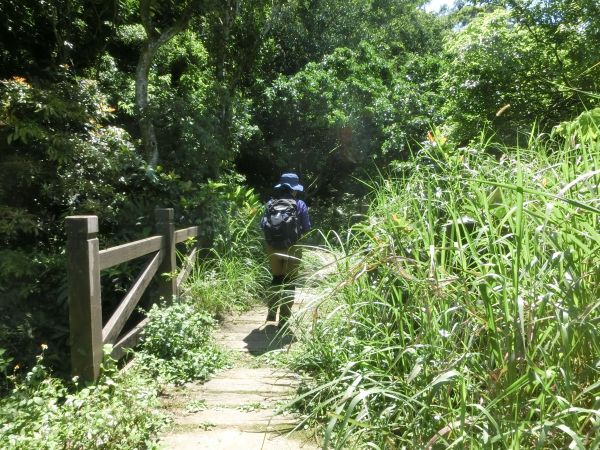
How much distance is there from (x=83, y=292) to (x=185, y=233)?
310 centimetres

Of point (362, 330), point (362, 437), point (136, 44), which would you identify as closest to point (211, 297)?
point (362, 330)

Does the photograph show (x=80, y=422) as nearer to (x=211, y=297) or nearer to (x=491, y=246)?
(x=491, y=246)

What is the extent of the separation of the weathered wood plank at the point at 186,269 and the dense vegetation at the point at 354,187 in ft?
0.76

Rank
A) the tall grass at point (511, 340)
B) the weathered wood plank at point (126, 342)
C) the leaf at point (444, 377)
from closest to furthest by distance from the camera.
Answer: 1. the tall grass at point (511, 340)
2. the leaf at point (444, 377)
3. the weathered wood plank at point (126, 342)

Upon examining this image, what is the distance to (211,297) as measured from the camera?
20.6ft

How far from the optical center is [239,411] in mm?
3590

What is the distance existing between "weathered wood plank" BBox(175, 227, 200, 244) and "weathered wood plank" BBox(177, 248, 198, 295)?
0.68ft

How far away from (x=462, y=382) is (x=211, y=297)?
4.48 metres

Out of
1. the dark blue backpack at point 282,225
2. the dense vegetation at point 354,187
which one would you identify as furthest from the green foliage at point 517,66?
the dark blue backpack at point 282,225

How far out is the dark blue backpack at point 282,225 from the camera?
5.56 metres

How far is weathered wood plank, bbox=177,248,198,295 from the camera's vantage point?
5916mm

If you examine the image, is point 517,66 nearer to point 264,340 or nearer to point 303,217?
point 303,217

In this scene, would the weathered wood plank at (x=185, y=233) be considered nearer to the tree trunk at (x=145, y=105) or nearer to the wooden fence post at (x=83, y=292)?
the tree trunk at (x=145, y=105)

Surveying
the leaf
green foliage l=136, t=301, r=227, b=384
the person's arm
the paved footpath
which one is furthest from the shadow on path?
the leaf
